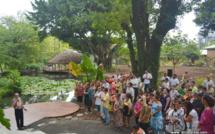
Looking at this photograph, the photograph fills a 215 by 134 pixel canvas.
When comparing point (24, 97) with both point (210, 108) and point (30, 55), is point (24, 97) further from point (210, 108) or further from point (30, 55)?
point (30, 55)

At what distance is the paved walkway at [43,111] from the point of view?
25.6ft

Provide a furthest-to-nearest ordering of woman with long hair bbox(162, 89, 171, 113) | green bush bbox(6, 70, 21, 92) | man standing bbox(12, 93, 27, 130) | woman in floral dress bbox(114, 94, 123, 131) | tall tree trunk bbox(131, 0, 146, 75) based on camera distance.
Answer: green bush bbox(6, 70, 21, 92) → tall tree trunk bbox(131, 0, 146, 75) → man standing bbox(12, 93, 27, 130) → woman with long hair bbox(162, 89, 171, 113) → woman in floral dress bbox(114, 94, 123, 131)

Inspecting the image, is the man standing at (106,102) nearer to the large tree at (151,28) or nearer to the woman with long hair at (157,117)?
the woman with long hair at (157,117)

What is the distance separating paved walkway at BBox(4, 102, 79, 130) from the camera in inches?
308

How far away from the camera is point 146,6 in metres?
11.0

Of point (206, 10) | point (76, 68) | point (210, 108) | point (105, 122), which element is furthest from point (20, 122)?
point (206, 10)

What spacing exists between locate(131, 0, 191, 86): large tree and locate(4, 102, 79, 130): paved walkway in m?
5.40

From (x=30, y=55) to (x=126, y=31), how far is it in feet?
61.2

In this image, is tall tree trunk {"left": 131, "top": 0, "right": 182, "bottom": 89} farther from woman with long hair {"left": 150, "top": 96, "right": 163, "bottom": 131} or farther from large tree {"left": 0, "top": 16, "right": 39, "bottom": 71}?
large tree {"left": 0, "top": 16, "right": 39, "bottom": 71}

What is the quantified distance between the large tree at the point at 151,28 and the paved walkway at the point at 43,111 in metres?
5.40

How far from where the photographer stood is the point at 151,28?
11.1 m

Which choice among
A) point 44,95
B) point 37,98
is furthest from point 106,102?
point 44,95

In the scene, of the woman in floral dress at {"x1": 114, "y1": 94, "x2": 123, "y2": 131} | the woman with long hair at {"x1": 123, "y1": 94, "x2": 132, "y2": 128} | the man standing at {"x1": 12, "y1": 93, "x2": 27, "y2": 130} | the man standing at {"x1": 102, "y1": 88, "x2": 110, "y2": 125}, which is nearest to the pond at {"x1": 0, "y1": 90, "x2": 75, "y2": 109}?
the man standing at {"x1": 12, "y1": 93, "x2": 27, "y2": 130}

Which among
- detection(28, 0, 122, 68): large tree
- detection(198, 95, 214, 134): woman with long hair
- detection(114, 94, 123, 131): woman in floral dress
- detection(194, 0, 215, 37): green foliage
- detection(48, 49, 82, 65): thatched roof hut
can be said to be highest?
detection(28, 0, 122, 68): large tree
